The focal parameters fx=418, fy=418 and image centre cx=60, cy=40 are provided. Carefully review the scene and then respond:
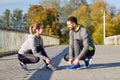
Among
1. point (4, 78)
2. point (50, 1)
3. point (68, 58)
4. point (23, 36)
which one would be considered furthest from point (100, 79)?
point (50, 1)

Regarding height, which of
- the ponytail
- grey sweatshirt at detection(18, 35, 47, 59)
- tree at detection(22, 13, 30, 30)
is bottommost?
tree at detection(22, 13, 30, 30)

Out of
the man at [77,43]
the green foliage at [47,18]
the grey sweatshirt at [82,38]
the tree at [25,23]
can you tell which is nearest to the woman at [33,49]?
the man at [77,43]

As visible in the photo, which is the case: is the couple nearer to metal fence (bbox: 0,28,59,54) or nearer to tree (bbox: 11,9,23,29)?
metal fence (bbox: 0,28,59,54)

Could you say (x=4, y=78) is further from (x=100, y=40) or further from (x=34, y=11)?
(x=34, y=11)

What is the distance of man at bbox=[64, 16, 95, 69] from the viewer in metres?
10.1

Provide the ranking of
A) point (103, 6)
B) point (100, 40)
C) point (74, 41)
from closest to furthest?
point (74, 41), point (100, 40), point (103, 6)

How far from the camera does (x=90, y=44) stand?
415 inches

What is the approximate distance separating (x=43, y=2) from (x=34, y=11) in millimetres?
12004

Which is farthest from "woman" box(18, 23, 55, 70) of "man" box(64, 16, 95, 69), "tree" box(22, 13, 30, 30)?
"tree" box(22, 13, 30, 30)

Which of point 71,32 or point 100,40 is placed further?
point 100,40

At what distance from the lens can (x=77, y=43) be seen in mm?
10266

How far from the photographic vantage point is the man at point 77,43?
33.2 feet

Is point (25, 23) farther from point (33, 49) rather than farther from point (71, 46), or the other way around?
point (33, 49)

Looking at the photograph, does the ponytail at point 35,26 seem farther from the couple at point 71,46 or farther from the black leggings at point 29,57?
the black leggings at point 29,57
